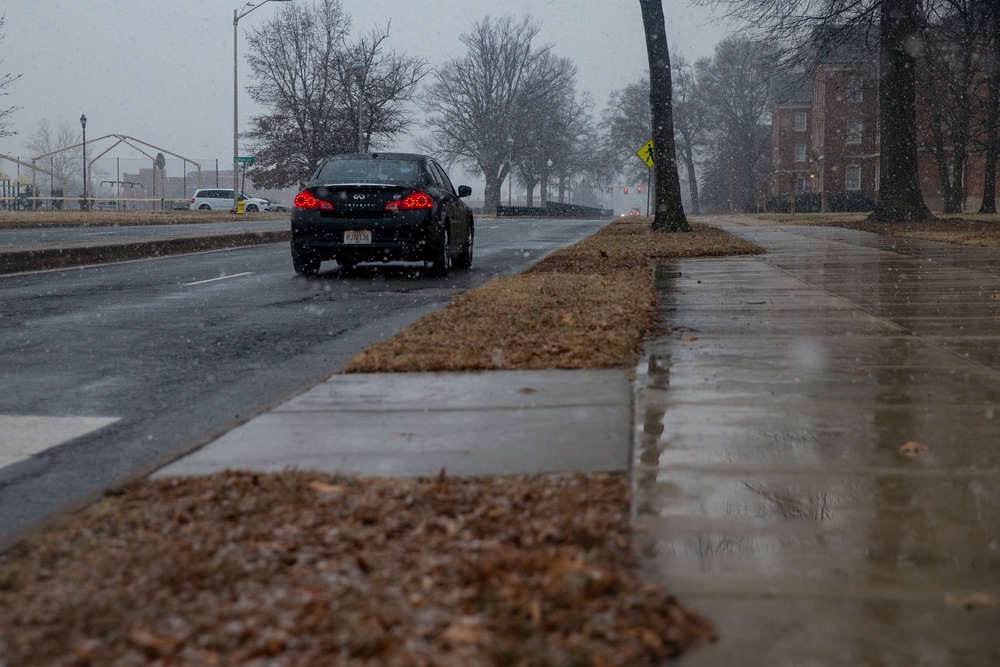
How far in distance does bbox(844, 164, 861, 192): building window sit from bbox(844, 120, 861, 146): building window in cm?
157

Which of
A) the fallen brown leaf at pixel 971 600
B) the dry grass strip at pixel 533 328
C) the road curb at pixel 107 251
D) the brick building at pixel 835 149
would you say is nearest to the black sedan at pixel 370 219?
the dry grass strip at pixel 533 328

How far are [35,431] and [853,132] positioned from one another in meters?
68.6

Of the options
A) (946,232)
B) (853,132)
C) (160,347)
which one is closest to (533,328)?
(160,347)

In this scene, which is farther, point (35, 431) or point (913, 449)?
point (35, 431)

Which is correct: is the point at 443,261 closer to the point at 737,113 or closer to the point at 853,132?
the point at 853,132

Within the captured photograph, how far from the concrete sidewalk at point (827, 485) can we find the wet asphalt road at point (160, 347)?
7.25 ft

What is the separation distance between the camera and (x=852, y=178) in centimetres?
7206

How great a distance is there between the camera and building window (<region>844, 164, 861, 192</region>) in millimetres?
71625

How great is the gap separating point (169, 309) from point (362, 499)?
756cm

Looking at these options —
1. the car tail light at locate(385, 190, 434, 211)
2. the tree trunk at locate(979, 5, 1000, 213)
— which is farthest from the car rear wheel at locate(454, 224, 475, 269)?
the tree trunk at locate(979, 5, 1000, 213)

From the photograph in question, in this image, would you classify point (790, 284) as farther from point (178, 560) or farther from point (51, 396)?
point (178, 560)

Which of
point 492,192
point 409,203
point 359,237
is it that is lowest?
point 359,237

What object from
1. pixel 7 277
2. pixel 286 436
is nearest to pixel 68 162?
pixel 7 277

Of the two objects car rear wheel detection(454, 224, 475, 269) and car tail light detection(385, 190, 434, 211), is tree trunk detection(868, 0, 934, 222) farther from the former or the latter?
car tail light detection(385, 190, 434, 211)
